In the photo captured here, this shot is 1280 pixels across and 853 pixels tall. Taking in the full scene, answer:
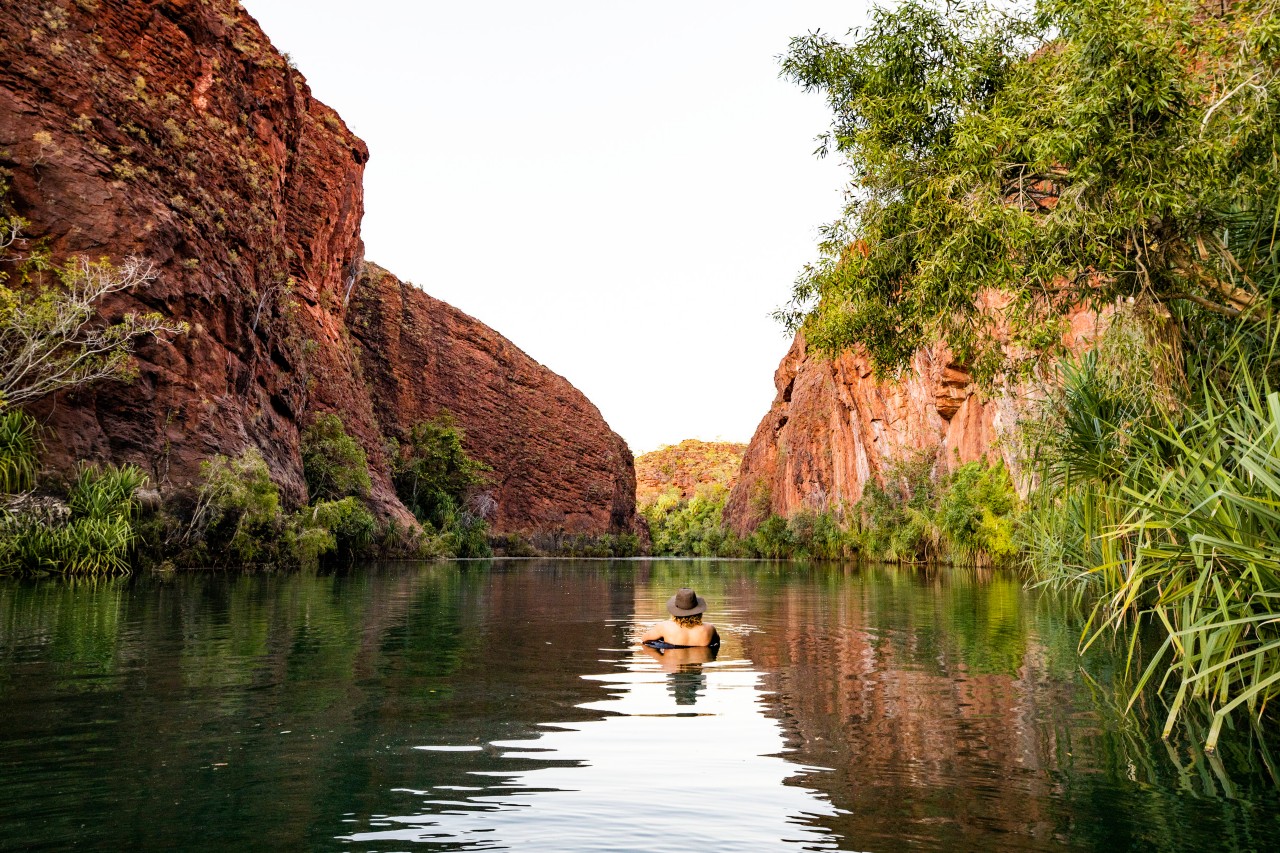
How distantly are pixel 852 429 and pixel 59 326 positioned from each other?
6592 cm

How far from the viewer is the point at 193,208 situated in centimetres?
4044

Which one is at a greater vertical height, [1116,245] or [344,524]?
[1116,245]

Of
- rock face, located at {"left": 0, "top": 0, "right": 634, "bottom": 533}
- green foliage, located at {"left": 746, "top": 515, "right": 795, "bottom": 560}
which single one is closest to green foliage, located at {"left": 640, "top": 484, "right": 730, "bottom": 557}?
green foliage, located at {"left": 746, "top": 515, "right": 795, "bottom": 560}

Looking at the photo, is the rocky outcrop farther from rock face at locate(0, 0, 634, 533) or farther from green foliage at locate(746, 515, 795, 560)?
green foliage at locate(746, 515, 795, 560)

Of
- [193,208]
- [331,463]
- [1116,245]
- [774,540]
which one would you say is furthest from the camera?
[774,540]

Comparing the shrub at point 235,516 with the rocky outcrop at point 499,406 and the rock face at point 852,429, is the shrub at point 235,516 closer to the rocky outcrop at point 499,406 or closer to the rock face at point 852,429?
the rock face at point 852,429

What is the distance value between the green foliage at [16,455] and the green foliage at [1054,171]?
21.0 metres

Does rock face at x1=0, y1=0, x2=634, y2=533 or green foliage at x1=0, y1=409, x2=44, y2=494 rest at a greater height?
rock face at x1=0, y1=0, x2=634, y2=533

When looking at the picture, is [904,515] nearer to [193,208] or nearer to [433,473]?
[193,208]

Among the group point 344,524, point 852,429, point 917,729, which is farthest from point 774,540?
point 917,729

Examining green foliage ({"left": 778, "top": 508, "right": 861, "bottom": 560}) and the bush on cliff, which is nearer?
the bush on cliff

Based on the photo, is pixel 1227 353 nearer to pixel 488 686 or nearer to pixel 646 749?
pixel 646 749

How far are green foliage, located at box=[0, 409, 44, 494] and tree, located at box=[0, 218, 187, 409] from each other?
530 mm

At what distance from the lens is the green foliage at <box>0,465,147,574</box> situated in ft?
74.6
